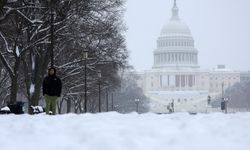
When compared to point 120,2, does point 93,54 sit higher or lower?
lower

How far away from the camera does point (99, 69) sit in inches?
1773

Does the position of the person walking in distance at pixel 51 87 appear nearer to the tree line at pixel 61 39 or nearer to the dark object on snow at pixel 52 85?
the dark object on snow at pixel 52 85

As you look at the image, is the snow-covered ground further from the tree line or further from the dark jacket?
the tree line

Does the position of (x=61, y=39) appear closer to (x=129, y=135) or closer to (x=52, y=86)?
(x=52, y=86)

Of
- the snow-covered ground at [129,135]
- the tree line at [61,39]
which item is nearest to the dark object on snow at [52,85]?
the tree line at [61,39]

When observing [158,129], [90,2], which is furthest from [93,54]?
[158,129]

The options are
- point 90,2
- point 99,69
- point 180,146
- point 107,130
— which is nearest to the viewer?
point 180,146

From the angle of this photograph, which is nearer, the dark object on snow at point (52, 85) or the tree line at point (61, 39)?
the dark object on snow at point (52, 85)

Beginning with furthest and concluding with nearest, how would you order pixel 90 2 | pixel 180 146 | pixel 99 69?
pixel 99 69 < pixel 90 2 < pixel 180 146

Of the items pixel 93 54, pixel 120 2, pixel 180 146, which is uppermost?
pixel 120 2

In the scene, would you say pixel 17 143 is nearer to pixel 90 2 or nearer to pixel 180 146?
pixel 180 146

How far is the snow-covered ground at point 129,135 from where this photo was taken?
9719mm

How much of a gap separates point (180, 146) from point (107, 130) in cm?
154

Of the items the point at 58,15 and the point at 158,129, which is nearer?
the point at 158,129
